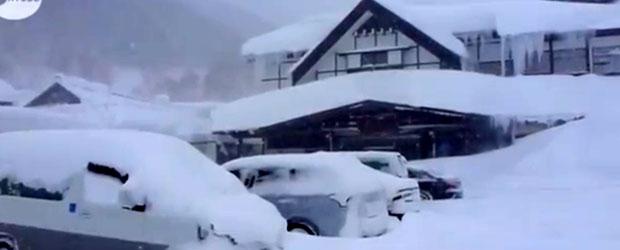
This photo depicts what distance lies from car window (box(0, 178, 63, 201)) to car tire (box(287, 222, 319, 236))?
1195 millimetres

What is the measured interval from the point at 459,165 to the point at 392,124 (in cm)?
35

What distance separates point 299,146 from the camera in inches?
146

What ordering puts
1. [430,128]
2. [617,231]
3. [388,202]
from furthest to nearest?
[388,202], [430,128], [617,231]

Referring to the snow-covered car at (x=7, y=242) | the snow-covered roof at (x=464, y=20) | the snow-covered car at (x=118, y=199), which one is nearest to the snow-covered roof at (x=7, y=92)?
the snow-covered car at (x=118, y=199)

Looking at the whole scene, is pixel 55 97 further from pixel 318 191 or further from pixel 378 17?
pixel 378 17

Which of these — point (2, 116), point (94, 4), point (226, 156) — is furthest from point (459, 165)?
point (2, 116)

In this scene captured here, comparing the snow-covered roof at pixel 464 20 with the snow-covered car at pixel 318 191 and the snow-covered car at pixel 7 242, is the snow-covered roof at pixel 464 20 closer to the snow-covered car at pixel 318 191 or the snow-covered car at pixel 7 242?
the snow-covered car at pixel 318 191

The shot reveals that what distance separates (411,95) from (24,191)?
65.0 inches

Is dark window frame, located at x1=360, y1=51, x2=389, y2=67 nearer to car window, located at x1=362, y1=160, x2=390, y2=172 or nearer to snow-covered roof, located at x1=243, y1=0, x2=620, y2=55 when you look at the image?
snow-covered roof, located at x1=243, y1=0, x2=620, y2=55

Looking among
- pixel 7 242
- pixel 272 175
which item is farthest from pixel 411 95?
pixel 7 242

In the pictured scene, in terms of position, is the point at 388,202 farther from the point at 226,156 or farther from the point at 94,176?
the point at 94,176

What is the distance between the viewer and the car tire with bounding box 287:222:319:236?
12.3ft

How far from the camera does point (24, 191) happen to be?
3039 millimetres

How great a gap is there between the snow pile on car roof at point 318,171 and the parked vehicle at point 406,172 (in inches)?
3.4
